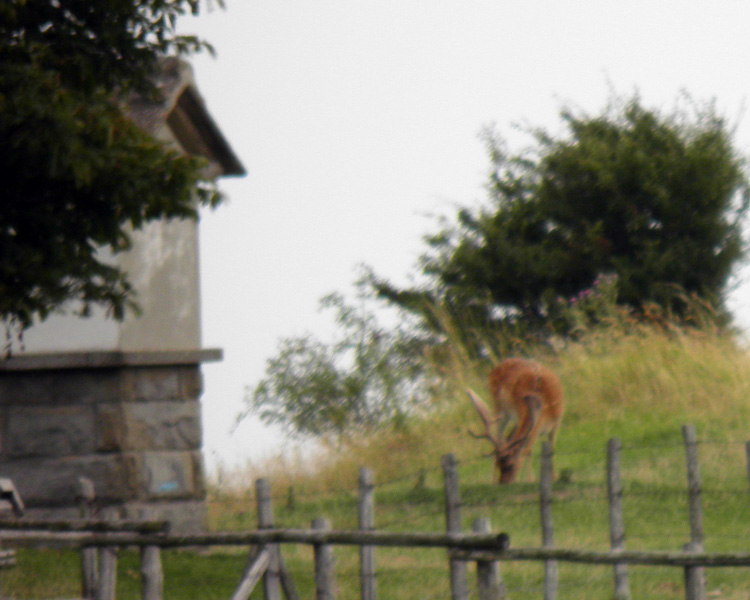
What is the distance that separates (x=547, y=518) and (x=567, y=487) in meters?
3.43

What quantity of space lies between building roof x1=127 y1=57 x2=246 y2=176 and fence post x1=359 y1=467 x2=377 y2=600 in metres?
4.81

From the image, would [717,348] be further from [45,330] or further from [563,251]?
[45,330]

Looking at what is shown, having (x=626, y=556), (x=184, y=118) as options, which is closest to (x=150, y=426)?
(x=184, y=118)

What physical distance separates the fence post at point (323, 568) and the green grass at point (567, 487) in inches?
82.2

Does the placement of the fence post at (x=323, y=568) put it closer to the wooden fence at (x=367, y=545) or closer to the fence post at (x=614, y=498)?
the wooden fence at (x=367, y=545)

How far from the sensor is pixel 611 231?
25.9 metres

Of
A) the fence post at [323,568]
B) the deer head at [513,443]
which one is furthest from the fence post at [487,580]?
the deer head at [513,443]

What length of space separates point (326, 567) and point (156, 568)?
1.14 meters

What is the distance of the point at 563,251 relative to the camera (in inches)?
1002

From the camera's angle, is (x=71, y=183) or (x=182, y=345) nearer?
(x=71, y=183)

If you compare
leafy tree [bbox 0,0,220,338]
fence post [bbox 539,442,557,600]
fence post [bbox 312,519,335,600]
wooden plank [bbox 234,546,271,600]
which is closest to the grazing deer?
fence post [bbox 539,442,557,600]

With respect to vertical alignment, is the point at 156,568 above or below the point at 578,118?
below

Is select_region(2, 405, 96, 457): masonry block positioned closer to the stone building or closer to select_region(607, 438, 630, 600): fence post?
the stone building

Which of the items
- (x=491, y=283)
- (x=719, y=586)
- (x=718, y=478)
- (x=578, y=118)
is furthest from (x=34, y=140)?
(x=578, y=118)
